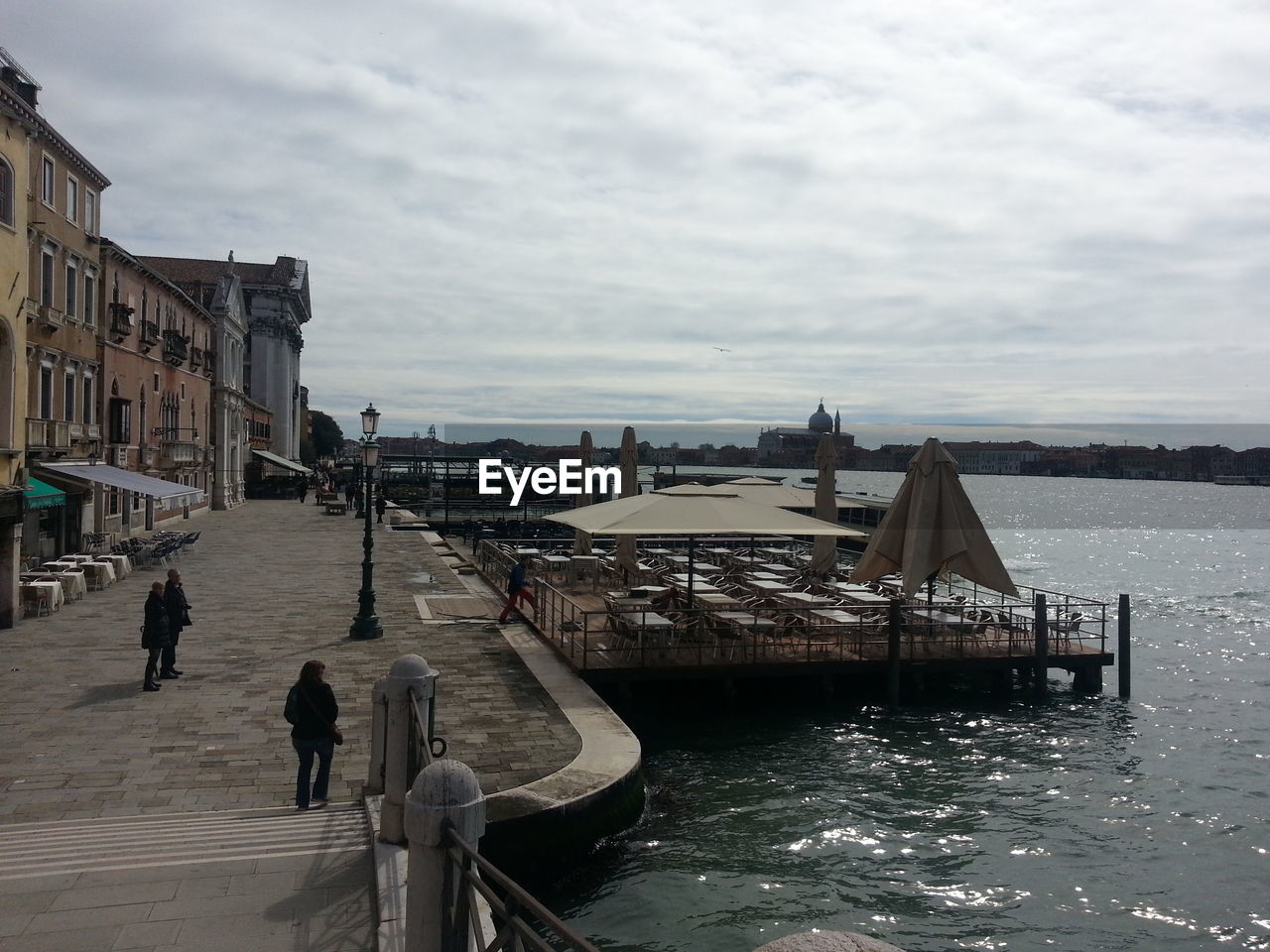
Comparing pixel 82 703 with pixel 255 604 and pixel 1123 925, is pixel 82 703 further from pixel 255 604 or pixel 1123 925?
pixel 1123 925

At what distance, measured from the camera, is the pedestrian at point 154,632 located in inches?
462

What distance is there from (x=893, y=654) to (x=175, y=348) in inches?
1297

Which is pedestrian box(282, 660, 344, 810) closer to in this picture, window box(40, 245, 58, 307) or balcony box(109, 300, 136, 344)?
window box(40, 245, 58, 307)

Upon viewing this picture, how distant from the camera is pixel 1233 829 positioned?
39.5 feet

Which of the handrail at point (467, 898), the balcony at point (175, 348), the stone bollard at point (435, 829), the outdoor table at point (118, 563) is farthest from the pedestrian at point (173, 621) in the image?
the balcony at point (175, 348)

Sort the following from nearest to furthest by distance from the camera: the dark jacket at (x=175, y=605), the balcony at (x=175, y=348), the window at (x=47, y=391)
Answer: the dark jacket at (x=175, y=605) → the window at (x=47, y=391) → the balcony at (x=175, y=348)

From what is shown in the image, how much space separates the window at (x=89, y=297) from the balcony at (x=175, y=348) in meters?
9.17

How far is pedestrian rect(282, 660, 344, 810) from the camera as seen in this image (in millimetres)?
7938

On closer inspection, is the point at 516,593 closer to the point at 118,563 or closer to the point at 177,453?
the point at 118,563

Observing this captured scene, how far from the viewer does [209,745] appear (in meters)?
9.76

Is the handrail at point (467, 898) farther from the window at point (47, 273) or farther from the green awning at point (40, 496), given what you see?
the window at point (47, 273)

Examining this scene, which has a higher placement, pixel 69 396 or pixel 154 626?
pixel 69 396

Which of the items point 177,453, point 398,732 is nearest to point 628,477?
point 398,732

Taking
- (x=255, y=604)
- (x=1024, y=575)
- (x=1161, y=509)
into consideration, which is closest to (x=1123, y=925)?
(x=255, y=604)
